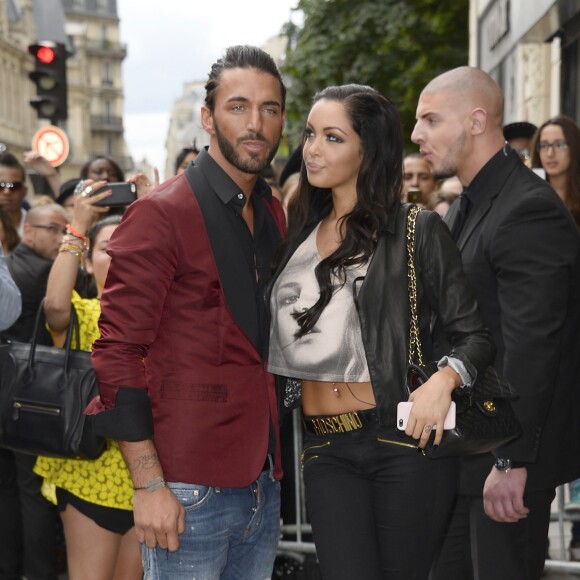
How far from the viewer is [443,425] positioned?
297 cm

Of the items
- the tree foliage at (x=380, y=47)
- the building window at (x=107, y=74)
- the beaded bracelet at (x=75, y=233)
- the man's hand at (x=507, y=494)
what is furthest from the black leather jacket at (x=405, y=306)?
the building window at (x=107, y=74)

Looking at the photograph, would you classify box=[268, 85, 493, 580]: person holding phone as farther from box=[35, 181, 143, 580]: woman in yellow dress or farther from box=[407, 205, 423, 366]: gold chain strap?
box=[35, 181, 143, 580]: woman in yellow dress

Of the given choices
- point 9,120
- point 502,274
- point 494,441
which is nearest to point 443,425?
point 494,441

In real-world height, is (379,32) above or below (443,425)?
above

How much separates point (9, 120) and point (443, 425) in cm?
6087

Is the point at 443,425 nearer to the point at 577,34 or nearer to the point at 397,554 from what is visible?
the point at 397,554

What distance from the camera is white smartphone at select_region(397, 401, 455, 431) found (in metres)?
2.96

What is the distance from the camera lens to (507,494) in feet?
11.7

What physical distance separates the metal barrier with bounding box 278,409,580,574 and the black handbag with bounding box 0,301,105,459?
89.7 inches

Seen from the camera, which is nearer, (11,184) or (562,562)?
(562,562)

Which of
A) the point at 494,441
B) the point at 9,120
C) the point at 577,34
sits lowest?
the point at 494,441

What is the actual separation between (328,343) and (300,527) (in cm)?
346

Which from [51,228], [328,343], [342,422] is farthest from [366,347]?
[51,228]

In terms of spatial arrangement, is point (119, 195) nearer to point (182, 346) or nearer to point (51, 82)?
point (182, 346)
